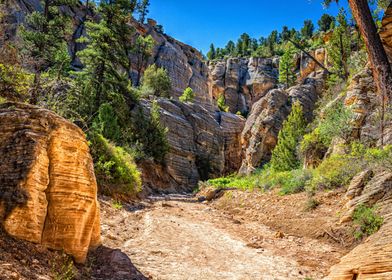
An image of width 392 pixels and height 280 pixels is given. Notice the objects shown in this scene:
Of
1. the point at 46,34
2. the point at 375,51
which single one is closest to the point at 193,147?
the point at 46,34

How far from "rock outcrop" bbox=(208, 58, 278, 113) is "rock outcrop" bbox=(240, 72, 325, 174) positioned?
37015mm

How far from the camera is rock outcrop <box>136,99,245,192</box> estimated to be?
3050 cm

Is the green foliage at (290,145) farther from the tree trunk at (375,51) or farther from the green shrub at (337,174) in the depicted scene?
the tree trunk at (375,51)

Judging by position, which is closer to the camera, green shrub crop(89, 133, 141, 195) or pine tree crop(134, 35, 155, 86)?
green shrub crop(89, 133, 141, 195)

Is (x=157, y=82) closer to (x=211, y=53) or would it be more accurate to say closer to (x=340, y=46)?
(x=340, y=46)

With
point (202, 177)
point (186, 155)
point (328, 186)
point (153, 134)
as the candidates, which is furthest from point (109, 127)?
point (202, 177)

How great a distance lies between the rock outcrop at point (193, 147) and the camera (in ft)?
100

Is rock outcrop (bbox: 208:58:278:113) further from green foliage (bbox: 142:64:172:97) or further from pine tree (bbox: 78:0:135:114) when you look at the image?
pine tree (bbox: 78:0:135:114)

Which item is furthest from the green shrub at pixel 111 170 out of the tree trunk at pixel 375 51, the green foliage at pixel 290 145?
the green foliage at pixel 290 145

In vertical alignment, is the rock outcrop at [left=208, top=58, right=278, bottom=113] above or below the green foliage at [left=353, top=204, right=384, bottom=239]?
above

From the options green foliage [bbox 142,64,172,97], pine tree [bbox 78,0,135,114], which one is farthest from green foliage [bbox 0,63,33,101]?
green foliage [bbox 142,64,172,97]

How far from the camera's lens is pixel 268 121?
31328 millimetres

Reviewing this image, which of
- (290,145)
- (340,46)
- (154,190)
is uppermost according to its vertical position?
(340,46)

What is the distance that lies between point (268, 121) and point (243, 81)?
46119 millimetres
